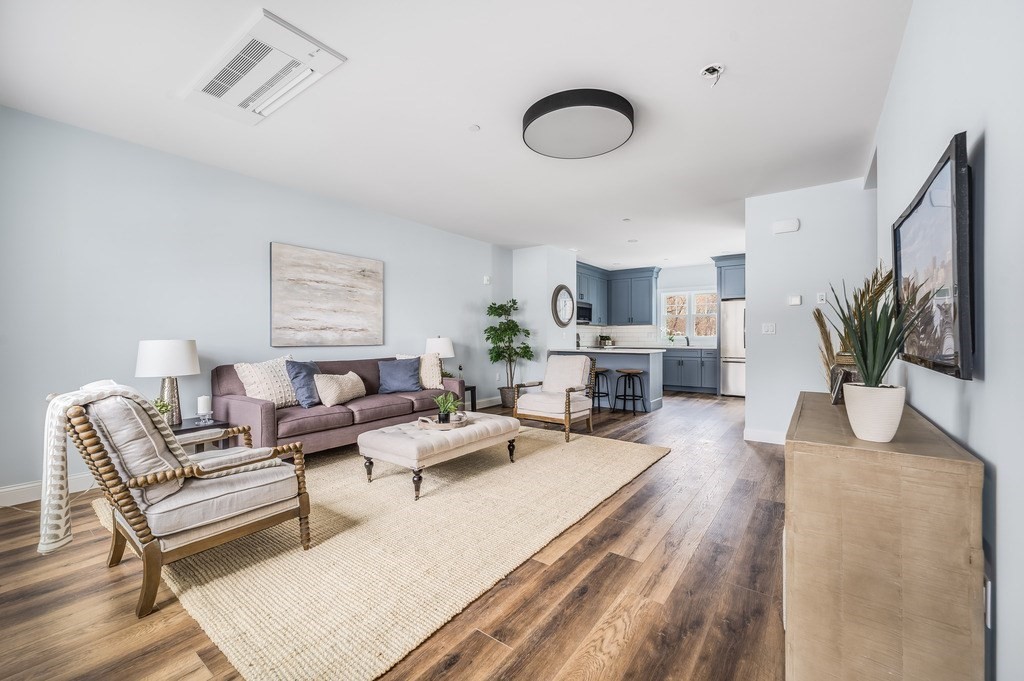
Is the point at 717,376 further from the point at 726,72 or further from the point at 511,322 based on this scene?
the point at 726,72

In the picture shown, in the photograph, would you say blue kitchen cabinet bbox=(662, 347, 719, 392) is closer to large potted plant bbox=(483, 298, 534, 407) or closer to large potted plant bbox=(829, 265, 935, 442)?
large potted plant bbox=(483, 298, 534, 407)

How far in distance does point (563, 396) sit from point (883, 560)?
363 centimetres

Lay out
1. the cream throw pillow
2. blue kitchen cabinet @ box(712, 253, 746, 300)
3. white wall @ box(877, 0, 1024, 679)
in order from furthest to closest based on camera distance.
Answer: blue kitchen cabinet @ box(712, 253, 746, 300), the cream throw pillow, white wall @ box(877, 0, 1024, 679)

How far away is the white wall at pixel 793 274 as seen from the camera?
396 centimetres

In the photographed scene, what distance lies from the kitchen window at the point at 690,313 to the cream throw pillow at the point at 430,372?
6011 mm

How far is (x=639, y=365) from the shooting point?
20.9 feet

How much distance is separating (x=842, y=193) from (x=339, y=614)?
511 cm

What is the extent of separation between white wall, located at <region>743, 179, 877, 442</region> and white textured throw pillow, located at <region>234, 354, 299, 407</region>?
4581mm

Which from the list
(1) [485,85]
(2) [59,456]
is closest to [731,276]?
(1) [485,85]

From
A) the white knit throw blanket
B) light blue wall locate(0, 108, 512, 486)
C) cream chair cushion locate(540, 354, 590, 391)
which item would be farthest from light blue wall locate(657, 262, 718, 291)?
the white knit throw blanket

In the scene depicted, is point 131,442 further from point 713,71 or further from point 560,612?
point 713,71

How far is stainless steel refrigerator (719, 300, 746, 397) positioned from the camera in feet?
24.6

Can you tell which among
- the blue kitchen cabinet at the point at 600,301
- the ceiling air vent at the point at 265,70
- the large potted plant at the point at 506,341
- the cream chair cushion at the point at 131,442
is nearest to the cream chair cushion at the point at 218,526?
the cream chair cushion at the point at 131,442

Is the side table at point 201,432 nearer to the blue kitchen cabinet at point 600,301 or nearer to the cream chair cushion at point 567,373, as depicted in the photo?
the cream chair cushion at point 567,373
